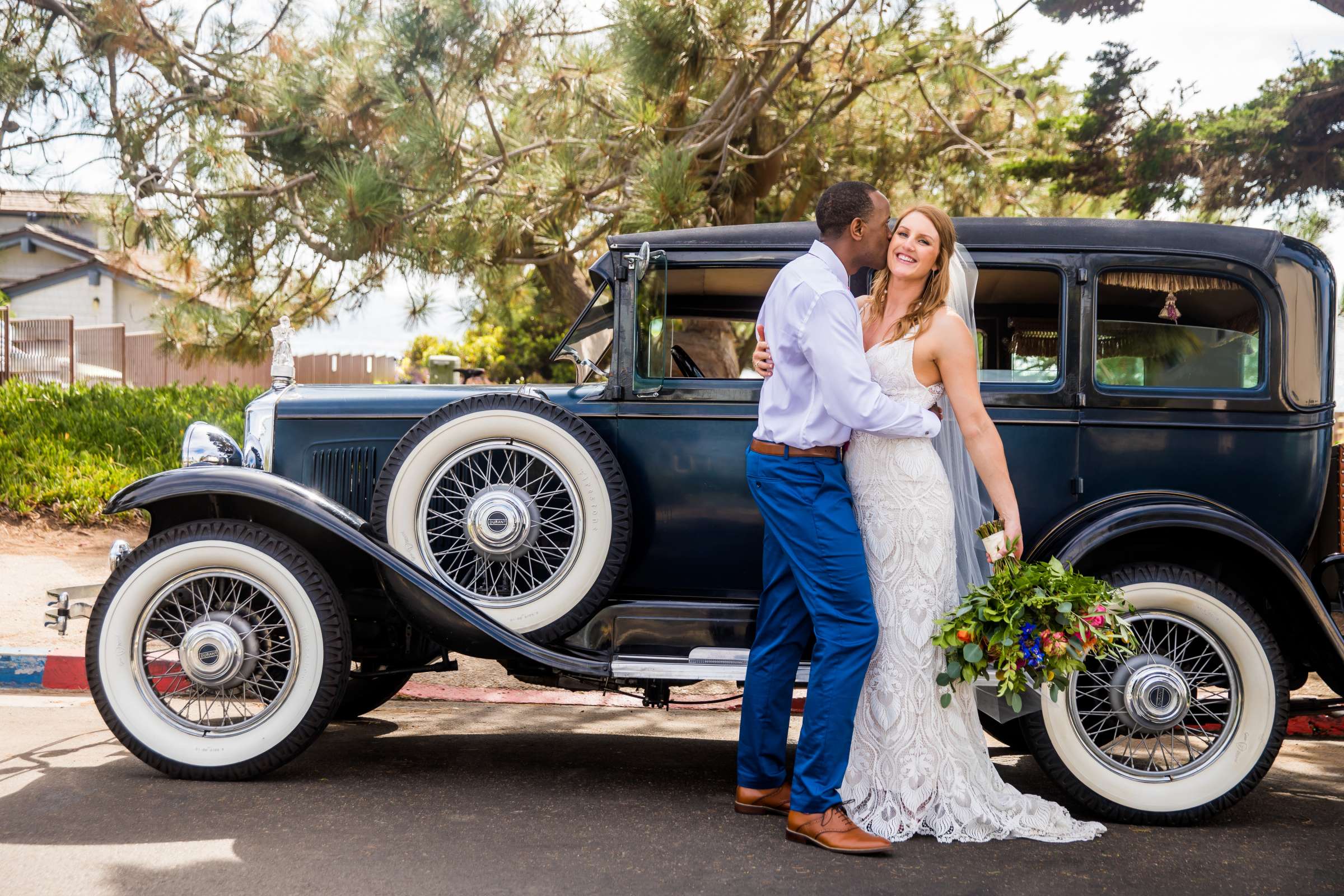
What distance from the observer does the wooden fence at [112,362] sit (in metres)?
13.2

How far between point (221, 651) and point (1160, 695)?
10.1ft

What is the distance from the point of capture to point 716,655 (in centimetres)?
371

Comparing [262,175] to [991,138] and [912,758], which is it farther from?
[912,758]

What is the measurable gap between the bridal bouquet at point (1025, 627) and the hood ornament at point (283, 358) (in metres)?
2.73

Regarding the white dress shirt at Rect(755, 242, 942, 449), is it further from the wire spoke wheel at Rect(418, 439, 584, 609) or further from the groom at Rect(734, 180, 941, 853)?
the wire spoke wheel at Rect(418, 439, 584, 609)

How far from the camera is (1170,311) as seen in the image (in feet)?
12.8

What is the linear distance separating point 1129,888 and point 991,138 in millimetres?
8336

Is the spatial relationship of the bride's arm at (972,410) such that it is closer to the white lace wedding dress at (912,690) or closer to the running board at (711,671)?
the white lace wedding dress at (912,690)

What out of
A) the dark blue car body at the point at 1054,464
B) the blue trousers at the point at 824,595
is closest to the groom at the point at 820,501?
the blue trousers at the point at 824,595

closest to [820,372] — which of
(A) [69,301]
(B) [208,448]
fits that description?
(B) [208,448]

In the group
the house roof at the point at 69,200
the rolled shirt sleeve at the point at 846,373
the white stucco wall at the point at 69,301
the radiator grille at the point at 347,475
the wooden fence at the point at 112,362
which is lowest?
the radiator grille at the point at 347,475

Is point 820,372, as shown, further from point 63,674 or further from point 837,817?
point 63,674

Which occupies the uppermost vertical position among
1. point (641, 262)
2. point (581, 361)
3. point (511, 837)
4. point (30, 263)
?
point (30, 263)

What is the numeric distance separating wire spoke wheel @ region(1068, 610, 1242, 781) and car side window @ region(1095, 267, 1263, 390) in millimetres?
859
